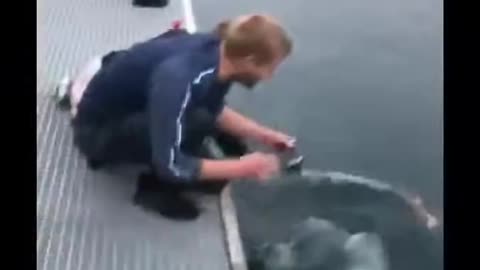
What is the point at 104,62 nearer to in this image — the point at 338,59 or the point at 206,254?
the point at 206,254

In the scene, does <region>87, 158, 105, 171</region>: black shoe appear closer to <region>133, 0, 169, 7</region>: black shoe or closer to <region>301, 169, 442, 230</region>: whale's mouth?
<region>301, 169, 442, 230</region>: whale's mouth

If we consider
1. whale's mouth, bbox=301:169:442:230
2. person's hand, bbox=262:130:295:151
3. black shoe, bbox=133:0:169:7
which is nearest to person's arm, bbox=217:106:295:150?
person's hand, bbox=262:130:295:151

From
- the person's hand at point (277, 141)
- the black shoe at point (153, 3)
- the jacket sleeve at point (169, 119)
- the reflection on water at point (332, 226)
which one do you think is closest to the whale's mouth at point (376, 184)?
the reflection on water at point (332, 226)

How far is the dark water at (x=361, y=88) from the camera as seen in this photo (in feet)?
6.45

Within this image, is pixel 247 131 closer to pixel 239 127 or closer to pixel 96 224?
pixel 239 127

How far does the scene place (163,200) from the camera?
63.9 inches

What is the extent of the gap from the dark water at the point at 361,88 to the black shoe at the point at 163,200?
1.23 ft

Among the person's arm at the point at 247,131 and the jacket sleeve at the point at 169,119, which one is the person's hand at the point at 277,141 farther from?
the jacket sleeve at the point at 169,119

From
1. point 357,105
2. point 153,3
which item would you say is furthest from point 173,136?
point 153,3

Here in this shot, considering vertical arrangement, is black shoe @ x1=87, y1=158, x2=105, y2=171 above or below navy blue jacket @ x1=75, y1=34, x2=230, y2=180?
below

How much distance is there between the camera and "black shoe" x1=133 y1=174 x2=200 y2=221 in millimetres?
1613

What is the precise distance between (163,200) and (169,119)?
19cm
